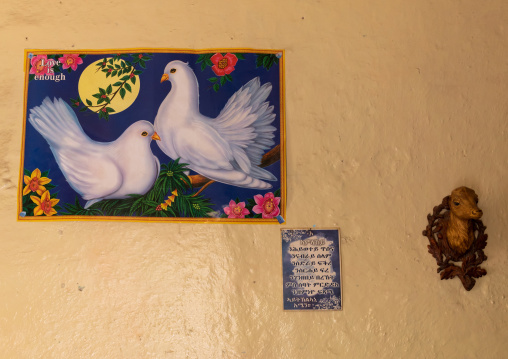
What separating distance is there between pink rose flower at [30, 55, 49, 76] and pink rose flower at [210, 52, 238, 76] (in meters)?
0.68

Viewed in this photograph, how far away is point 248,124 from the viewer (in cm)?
197

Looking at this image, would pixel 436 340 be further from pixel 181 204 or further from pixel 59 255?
pixel 59 255

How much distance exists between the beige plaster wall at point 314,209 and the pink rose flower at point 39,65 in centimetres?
6

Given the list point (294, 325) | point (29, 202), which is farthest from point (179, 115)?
point (294, 325)

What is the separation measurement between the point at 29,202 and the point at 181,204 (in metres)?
0.59

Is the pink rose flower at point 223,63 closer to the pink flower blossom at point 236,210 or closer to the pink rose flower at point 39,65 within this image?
the pink flower blossom at point 236,210

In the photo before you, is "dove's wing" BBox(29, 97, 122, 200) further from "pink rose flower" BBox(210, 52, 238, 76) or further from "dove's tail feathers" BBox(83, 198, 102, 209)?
"pink rose flower" BBox(210, 52, 238, 76)

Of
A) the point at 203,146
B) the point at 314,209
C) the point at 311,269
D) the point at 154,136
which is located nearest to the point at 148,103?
the point at 154,136

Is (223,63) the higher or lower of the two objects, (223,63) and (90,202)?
the higher

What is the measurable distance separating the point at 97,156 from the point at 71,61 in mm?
412

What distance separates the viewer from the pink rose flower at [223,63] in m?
2.00

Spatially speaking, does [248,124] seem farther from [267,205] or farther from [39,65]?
[39,65]

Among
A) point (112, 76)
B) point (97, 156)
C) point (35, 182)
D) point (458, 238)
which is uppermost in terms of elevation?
point (112, 76)

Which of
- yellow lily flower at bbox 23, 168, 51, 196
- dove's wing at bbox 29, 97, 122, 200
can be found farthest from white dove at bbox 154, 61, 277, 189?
yellow lily flower at bbox 23, 168, 51, 196
